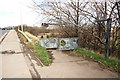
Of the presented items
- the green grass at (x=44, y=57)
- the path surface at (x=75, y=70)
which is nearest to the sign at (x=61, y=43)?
the green grass at (x=44, y=57)

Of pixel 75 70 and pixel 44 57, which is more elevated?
pixel 44 57

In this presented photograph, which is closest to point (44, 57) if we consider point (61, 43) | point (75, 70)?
point (75, 70)

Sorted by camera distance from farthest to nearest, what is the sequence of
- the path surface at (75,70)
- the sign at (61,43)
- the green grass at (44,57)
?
the sign at (61,43), the green grass at (44,57), the path surface at (75,70)

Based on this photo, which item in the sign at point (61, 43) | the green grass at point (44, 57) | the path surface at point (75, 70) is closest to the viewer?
the path surface at point (75, 70)

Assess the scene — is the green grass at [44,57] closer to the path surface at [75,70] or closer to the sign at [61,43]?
the path surface at [75,70]

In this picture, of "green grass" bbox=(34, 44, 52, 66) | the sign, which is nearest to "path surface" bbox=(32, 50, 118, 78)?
"green grass" bbox=(34, 44, 52, 66)

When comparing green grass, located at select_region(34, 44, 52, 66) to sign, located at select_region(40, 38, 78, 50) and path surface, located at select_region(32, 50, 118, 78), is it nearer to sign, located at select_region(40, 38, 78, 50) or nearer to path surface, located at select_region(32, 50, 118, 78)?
path surface, located at select_region(32, 50, 118, 78)

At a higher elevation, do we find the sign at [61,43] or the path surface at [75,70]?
the sign at [61,43]

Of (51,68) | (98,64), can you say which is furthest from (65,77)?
(98,64)

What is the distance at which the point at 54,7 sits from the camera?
45.2 ft

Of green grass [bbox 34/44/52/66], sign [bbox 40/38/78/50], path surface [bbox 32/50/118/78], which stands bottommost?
path surface [bbox 32/50/118/78]

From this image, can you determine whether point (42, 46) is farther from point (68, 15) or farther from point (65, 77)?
point (65, 77)

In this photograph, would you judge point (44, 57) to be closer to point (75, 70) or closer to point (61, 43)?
point (75, 70)

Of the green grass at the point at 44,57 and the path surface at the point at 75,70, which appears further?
the green grass at the point at 44,57
